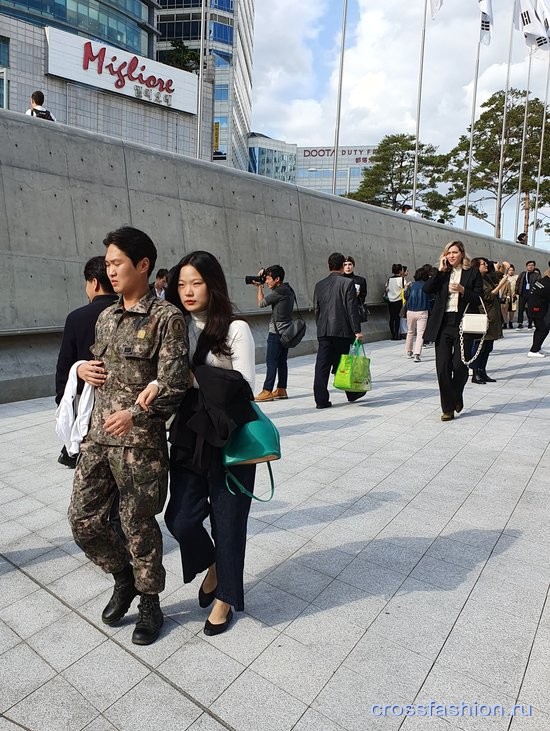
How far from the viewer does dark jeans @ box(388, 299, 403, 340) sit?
14613mm

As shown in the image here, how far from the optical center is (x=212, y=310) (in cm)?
232

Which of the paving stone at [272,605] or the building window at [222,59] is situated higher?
the building window at [222,59]

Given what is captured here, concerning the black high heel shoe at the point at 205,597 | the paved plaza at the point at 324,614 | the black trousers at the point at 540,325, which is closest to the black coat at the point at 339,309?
the paved plaza at the point at 324,614

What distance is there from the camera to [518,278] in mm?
16609

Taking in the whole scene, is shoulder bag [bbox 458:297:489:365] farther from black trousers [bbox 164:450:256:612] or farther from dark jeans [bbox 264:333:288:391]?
black trousers [bbox 164:450:256:612]

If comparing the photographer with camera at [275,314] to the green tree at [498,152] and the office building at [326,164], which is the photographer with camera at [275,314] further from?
the office building at [326,164]

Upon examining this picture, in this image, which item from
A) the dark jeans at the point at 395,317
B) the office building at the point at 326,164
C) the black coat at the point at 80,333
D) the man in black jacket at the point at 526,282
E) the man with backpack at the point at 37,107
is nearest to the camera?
the black coat at the point at 80,333

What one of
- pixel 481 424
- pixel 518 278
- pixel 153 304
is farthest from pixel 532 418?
pixel 518 278

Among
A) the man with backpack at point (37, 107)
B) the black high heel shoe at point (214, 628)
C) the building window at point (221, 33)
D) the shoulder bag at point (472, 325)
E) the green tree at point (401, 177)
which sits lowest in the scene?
the black high heel shoe at point (214, 628)

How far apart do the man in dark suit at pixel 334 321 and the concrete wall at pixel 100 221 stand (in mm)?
3205

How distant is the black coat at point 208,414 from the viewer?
220 centimetres

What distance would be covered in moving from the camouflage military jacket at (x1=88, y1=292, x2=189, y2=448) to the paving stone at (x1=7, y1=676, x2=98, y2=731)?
0.97m

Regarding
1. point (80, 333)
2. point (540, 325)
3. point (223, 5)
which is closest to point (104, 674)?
point (80, 333)

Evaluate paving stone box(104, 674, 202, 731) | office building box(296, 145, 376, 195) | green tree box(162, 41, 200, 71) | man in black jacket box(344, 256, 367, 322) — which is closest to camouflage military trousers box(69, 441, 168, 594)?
paving stone box(104, 674, 202, 731)
